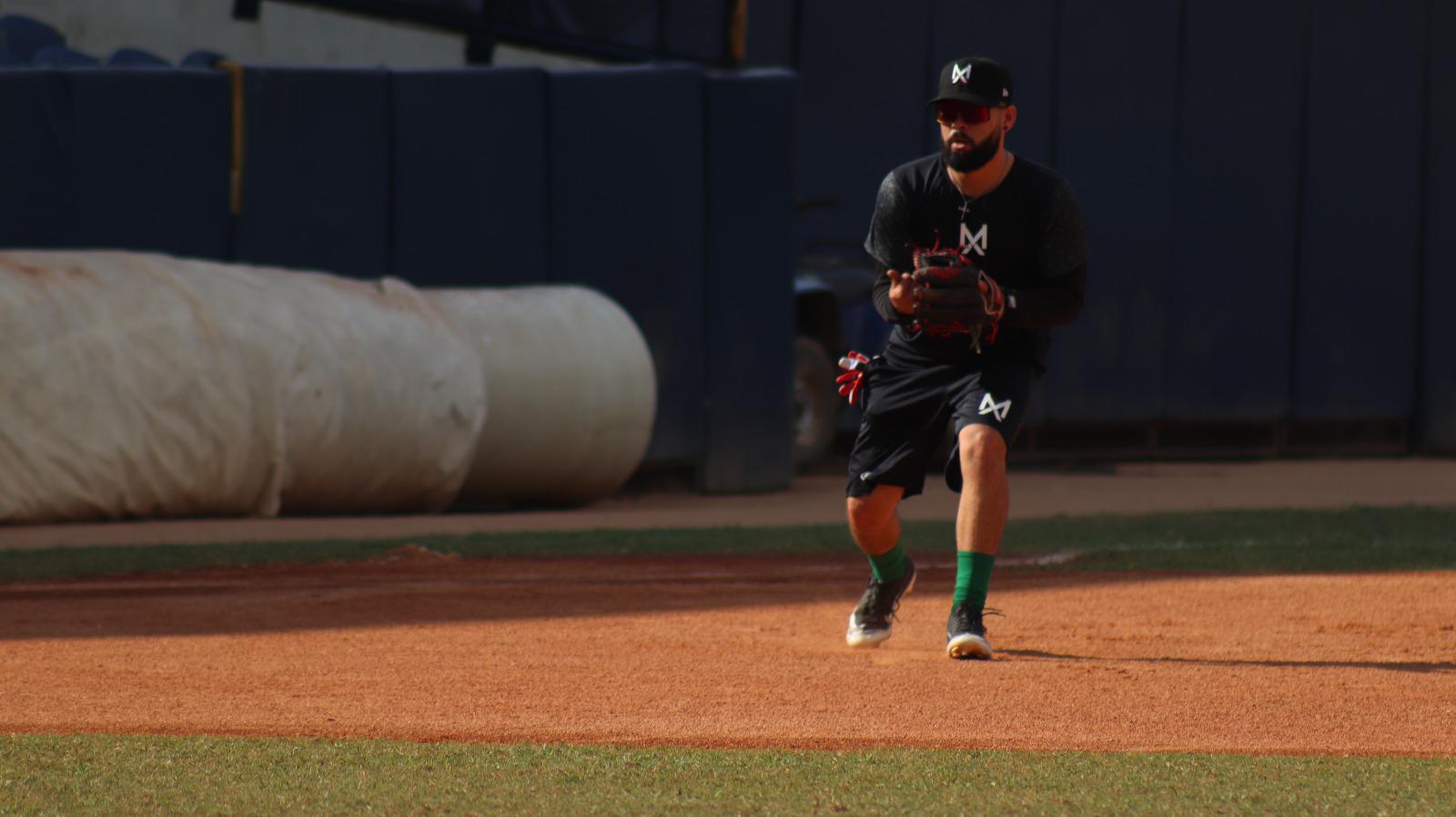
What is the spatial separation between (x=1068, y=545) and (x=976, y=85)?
166 inches

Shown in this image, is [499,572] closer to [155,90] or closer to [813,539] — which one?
[813,539]

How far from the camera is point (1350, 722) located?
192 inches

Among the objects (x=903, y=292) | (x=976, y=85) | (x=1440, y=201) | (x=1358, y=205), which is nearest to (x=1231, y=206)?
(x=1358, y=205)

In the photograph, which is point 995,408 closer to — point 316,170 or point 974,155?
point 974,155

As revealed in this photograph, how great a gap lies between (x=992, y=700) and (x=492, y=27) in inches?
425

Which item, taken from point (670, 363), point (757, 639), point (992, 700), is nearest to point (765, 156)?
point (670, 363)

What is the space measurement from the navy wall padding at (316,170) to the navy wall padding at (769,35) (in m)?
3.97

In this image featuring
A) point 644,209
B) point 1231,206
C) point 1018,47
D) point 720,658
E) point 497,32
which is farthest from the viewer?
point 1231,206

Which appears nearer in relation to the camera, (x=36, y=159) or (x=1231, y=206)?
(x=36, y=159)

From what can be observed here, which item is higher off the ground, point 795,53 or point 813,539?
point 795,53

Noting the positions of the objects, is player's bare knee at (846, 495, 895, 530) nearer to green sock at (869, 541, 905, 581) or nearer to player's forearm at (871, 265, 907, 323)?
green sock at (869, 541, 905, 581)

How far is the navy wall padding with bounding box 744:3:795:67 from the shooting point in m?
15.3

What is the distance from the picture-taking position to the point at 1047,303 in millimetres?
5801

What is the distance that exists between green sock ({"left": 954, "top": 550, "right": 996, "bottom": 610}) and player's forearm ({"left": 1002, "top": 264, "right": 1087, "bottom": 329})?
2.35ft
